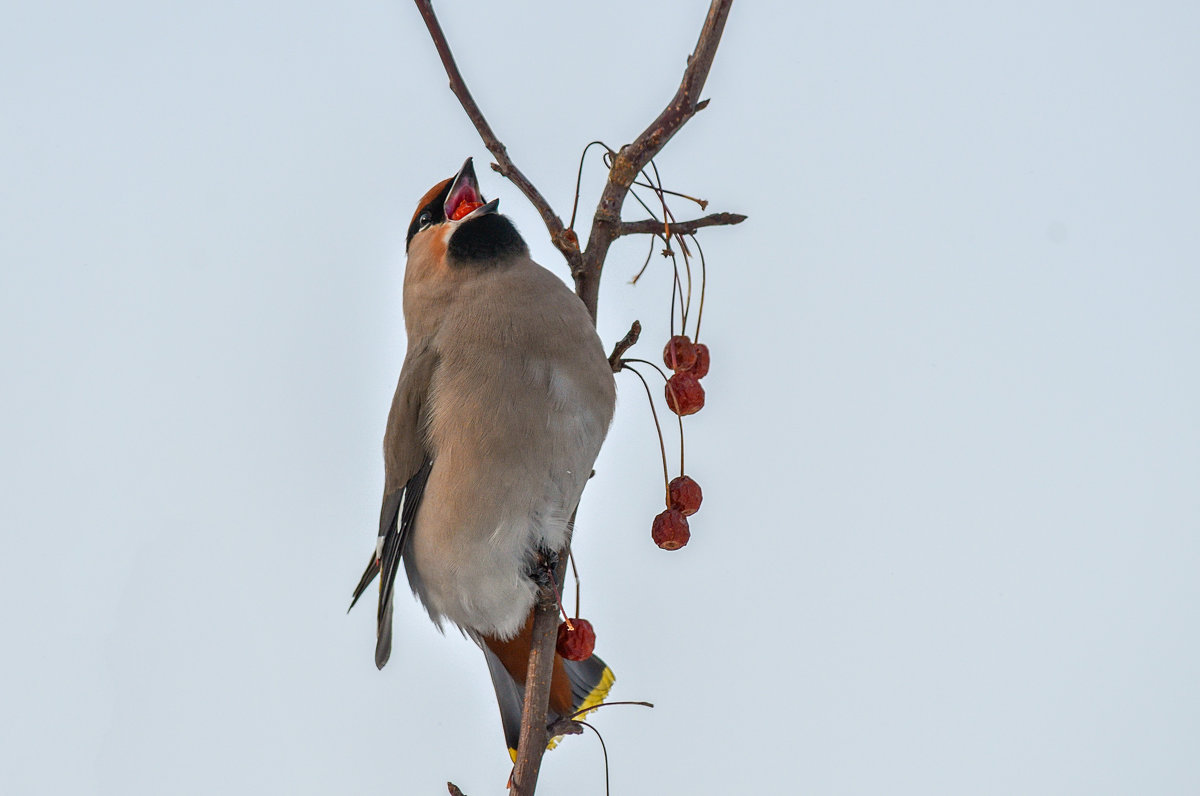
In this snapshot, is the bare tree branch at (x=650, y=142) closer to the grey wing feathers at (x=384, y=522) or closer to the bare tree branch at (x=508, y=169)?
the bare tree branch at (x=508, y=169)

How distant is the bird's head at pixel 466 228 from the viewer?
6.72 feet

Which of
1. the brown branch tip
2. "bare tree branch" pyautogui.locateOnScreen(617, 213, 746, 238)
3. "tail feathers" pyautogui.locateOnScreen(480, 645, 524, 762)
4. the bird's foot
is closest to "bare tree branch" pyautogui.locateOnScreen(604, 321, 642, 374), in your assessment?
the brown branch tip

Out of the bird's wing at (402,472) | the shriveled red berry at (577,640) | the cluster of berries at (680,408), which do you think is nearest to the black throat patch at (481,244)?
the bird's wing at (402,472)

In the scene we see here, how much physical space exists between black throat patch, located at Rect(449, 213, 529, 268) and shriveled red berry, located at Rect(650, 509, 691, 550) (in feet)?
Result: 2.09

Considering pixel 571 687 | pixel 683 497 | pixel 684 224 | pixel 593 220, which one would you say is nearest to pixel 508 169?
pixel 593 220

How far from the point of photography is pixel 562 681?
78.5 inches

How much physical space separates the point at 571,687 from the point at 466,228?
83cm

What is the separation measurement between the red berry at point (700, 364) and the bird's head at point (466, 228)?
488mm

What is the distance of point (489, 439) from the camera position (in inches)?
72.7

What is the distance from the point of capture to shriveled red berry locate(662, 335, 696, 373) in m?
1.72

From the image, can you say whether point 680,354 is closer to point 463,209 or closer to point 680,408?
point 680,408

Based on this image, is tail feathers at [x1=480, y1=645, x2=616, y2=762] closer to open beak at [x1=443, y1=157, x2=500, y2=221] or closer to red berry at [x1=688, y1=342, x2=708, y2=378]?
red berry at [x1=688, y1=342, x2=708, y2=378]

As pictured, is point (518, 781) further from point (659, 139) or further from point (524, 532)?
point (659, 139)

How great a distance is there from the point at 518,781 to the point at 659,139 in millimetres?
889
